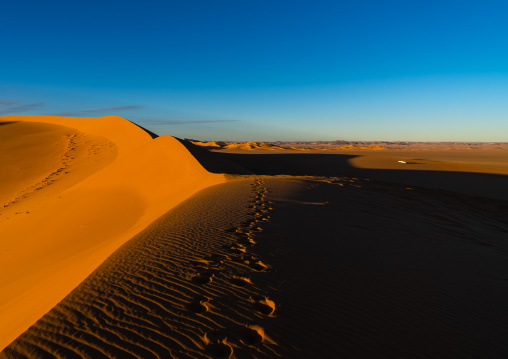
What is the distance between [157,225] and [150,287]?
9.69ft

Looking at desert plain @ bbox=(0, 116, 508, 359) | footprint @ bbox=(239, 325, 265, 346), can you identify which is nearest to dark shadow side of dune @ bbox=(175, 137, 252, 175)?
desert plain @ bbox=(0, 116, 508, 359)

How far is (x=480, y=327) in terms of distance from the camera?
10.9 ft

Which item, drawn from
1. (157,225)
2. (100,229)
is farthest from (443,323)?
(100,229)

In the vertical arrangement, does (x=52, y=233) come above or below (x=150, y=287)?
below

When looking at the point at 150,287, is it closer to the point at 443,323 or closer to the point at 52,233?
the point at 443,323

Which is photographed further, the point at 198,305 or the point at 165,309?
the point at 198,305

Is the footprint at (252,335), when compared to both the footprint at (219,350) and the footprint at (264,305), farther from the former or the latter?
the footprint at (264,305)

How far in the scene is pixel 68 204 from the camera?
41.5 feet

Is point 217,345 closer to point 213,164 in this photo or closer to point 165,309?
point 165,309

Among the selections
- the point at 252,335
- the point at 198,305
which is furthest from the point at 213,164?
the point at 252,335

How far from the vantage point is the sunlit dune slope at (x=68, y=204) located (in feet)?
16.4

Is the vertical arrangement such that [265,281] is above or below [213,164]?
below

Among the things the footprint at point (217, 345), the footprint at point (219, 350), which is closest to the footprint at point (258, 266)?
the footprint at point (217, 345)

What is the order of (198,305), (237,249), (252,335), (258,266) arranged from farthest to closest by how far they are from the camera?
(237,249) → (258,266) → (198,305) → (252,335)
